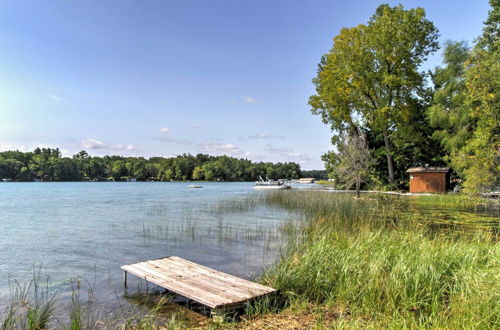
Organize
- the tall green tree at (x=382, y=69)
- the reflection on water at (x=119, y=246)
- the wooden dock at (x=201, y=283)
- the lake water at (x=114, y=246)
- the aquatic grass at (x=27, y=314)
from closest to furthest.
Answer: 1. the aquatic grass at (x=27, y=314)
2. the wooden dock at (x=201, y=283)
3. the reflection on water at (x=119, y=246)
4. the lake water at (x=114, y=246)
5. the tall green tree at (x=382, y=69)

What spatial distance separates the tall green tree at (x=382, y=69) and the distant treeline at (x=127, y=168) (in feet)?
311

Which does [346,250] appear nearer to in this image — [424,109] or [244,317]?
[244,317]

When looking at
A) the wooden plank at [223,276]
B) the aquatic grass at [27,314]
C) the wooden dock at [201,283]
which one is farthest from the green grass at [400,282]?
the aquatic grass at [27,314]

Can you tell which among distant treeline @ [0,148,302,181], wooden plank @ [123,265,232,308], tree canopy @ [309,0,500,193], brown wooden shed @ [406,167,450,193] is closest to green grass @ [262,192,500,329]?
wooden plank @ [123,265,232,308]

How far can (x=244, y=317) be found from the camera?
16.2 feet

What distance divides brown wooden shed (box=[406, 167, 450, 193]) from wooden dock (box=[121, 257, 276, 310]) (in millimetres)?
28088

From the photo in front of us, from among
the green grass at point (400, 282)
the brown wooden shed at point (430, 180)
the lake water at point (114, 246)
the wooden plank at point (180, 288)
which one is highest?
the brown wooden shed at point (430, 180)

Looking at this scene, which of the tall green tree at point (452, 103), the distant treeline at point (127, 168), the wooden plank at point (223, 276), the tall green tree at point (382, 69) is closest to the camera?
the wooden plank at point (223, 276)

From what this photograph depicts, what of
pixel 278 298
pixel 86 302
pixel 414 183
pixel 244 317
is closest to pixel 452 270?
pixel 278 298

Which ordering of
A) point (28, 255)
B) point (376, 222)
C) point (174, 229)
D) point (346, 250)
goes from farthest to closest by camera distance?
point (174, 229)
point (376, 222)
point (28, 255)
point (346, 250)

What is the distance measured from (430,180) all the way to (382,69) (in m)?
10.5

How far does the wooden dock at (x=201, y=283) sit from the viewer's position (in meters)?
5.12

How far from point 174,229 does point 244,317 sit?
9.52m

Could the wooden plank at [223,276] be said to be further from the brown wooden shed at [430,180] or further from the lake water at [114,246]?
the brown wooden shed at [430,180]
